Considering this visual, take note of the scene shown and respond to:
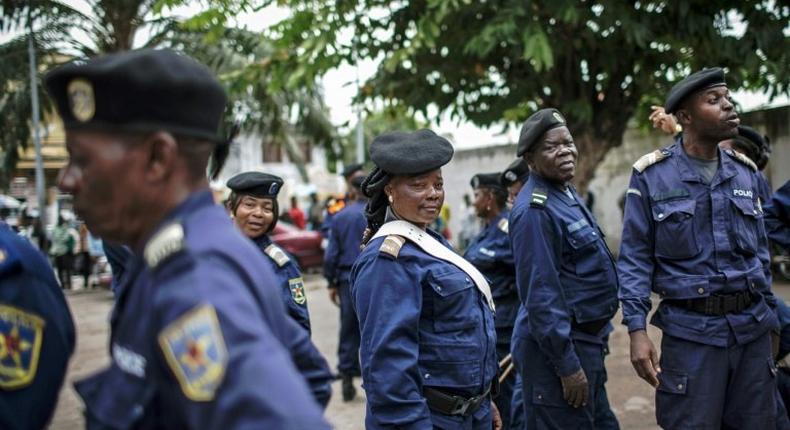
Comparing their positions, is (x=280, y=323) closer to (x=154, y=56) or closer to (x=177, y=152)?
(x=177, y=152)

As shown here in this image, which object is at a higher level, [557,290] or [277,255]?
[277,255]

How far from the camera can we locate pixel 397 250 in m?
2.94

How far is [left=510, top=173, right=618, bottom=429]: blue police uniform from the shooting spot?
11.7 ft

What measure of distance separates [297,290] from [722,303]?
6.53 ft

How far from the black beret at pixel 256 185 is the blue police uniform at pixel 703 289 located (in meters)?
1.88

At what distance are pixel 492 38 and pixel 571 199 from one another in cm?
380

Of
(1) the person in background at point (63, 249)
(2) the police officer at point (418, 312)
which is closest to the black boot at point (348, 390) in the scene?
(2) the police officer at point (418, 312)

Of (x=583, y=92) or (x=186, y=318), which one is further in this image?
(x=583, y=92)

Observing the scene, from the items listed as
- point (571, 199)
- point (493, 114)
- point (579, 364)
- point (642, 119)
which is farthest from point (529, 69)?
point (579, 364)

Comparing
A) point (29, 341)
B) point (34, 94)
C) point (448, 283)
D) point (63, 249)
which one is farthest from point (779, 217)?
point (63, 249)

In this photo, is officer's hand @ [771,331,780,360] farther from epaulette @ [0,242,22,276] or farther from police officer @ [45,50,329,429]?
epaulette @ [0,242,22,276]

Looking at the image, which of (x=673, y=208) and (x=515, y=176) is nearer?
(x=673, y=208)

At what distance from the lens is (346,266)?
7.05 meters

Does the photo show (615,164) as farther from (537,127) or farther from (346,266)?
(537,127)
